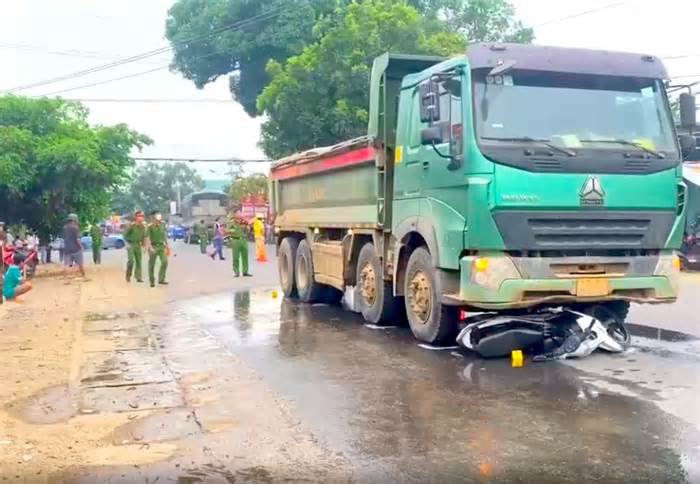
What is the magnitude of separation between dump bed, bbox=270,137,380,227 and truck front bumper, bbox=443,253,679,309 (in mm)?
2560

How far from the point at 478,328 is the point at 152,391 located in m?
3.27

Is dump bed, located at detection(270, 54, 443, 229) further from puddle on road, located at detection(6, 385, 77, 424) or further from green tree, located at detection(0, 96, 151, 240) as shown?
green tree, located at detection(0, 96, 151, 240)

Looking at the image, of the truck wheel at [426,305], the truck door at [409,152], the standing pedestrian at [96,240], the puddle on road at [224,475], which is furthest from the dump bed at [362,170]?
the standing pedestrian at [96,240]

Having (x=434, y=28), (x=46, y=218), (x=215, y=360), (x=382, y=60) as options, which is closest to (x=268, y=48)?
(x=434, y=28)

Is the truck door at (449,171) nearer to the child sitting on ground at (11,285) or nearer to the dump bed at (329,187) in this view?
the dump bed at (329,187)

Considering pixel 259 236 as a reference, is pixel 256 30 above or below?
above

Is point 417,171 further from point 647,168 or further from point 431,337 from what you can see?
point 647,168

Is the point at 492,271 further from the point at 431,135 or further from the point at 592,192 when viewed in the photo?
the point at 431,135

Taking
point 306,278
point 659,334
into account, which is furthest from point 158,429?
point 306,278

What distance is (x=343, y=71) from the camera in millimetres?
Answer: 24891

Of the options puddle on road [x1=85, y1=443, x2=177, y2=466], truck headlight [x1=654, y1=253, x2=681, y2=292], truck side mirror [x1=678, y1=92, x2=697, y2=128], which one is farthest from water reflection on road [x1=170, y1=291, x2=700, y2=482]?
truck side mirror [x1=678, y1=92, x2=697, y2=128]

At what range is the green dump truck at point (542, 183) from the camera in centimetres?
769

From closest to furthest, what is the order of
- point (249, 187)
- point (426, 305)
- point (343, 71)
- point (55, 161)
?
point (426, 305), point (55, 161), point (343, 71), point (249, 187)

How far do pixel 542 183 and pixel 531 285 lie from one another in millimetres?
968
